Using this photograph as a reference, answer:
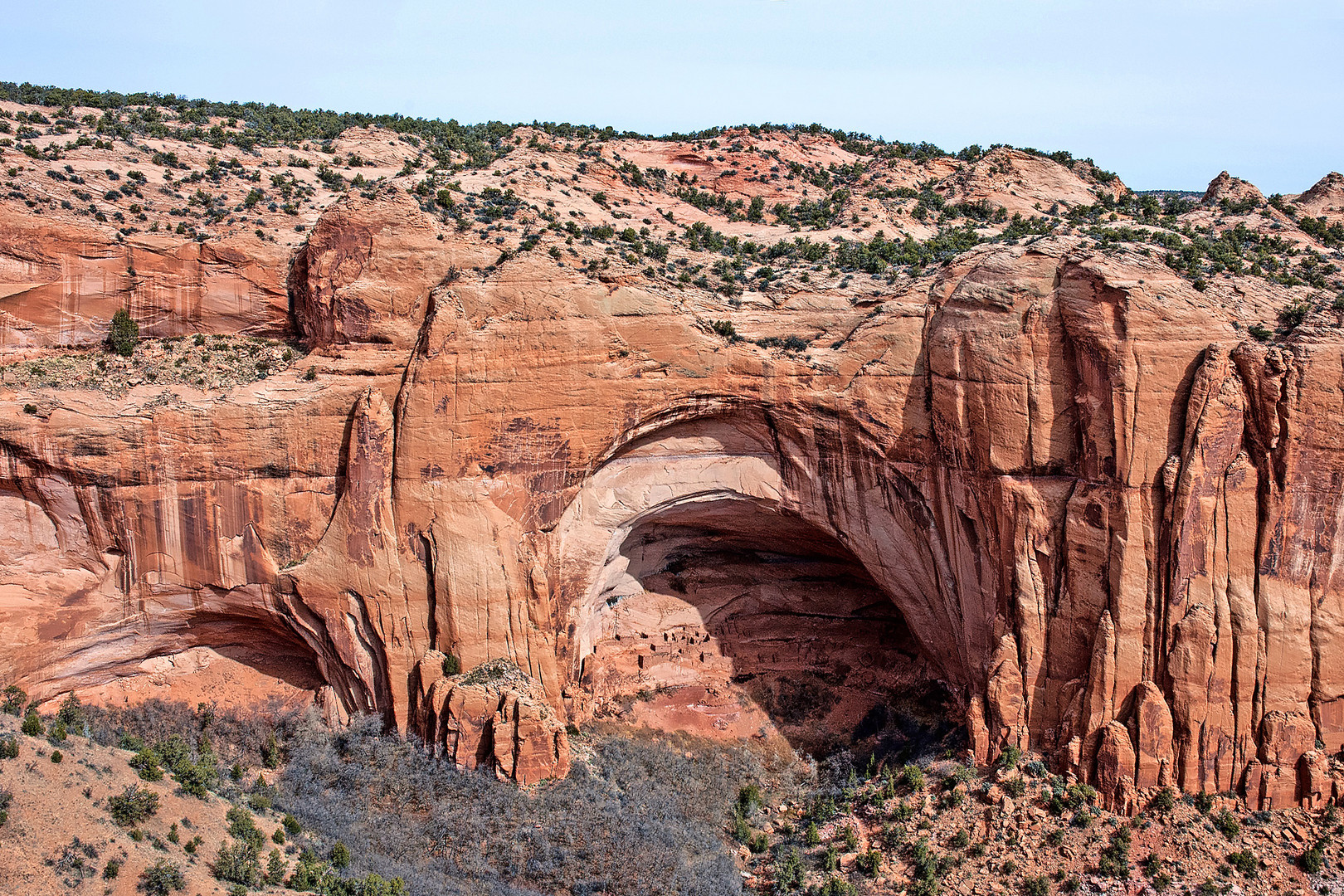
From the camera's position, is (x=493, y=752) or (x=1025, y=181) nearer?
(x=493, y=752)

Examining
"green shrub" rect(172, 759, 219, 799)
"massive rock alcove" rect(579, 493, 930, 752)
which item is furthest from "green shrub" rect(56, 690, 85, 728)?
"massive rock alcove" rect(579, 493, 930, 752)

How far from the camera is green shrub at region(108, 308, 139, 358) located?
2302cm

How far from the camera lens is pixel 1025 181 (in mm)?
32469

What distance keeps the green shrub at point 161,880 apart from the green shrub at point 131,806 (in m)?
1.65

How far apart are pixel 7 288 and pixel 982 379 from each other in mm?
22954

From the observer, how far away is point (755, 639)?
93.8 ft

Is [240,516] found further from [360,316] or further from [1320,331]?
[1320,331]

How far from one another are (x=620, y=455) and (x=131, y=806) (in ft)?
41.9

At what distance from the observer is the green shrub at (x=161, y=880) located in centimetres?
1619

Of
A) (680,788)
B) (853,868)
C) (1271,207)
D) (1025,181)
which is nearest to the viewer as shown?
(853,868)

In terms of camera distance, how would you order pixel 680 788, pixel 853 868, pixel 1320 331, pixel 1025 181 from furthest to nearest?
pixel 1025 181
pixel 680 788
pixel 853 868
pixel 1320 331

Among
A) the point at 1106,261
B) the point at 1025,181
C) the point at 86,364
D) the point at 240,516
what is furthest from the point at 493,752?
the point at 1025,181

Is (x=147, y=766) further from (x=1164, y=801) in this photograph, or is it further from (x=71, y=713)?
(x=1164, y=801)

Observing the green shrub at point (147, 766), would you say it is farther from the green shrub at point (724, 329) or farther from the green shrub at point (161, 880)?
the green shrub at point (724, 329)
